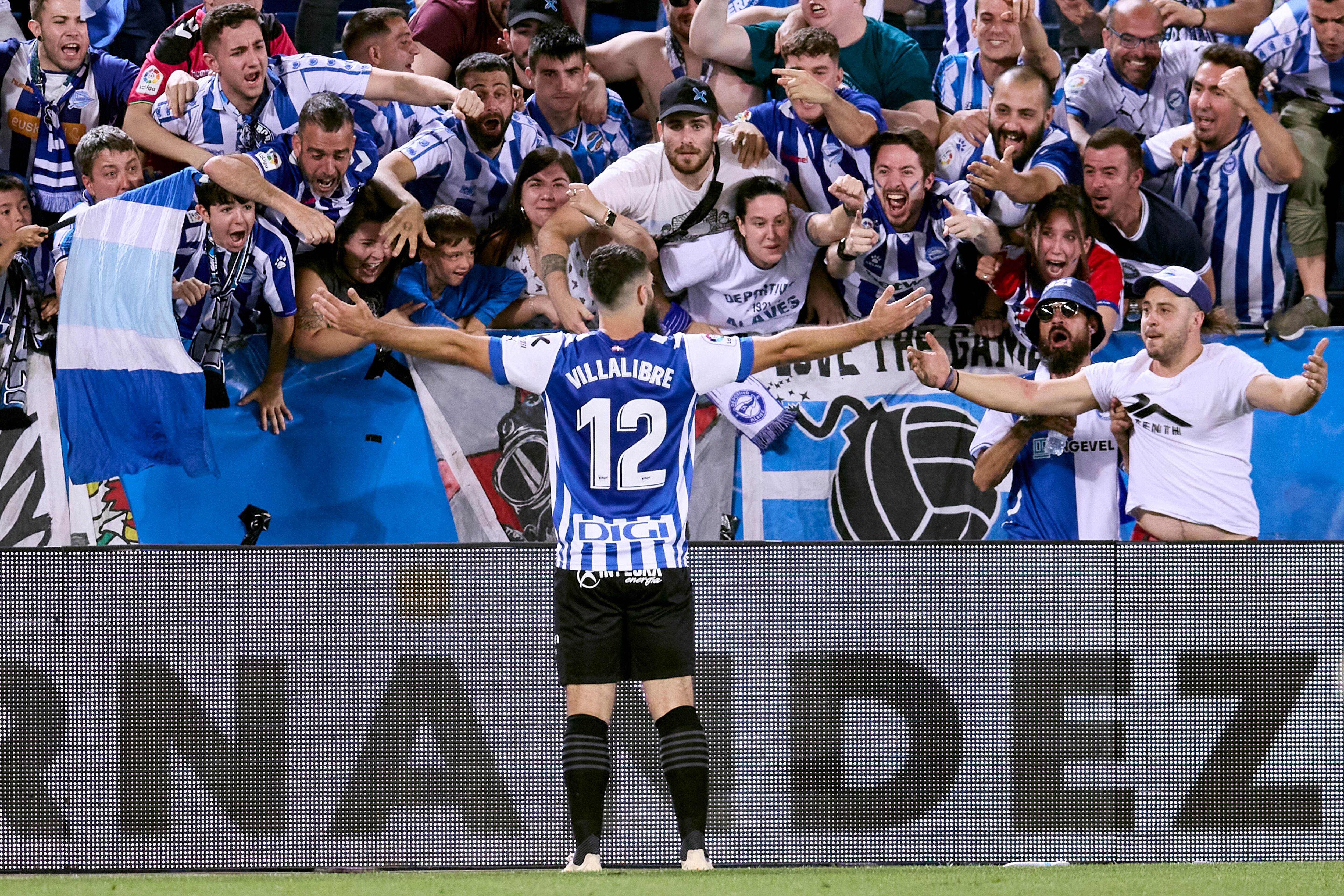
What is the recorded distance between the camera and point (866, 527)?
6.82m

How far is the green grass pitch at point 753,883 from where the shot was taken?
398cm

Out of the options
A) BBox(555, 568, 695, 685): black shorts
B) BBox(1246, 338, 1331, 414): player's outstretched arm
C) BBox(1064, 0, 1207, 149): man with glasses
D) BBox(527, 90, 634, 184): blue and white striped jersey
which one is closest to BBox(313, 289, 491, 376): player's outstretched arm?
BBox(555, 568, 695, 685): black shorts

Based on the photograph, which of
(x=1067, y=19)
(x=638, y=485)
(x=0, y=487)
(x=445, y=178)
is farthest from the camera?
(x=1067, y=19)

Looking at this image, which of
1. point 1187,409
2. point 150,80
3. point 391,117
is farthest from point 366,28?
point 1187,409

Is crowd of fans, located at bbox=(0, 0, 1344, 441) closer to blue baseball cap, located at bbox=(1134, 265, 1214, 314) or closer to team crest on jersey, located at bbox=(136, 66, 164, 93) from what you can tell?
team crest on jersey, located at bbox=(136, 66, 164, 93)

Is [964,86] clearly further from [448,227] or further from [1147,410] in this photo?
[448,227]

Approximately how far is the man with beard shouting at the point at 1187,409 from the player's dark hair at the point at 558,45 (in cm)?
264

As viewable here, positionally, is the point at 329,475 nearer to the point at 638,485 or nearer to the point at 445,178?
the point at 445,178

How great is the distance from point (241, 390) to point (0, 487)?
1231 millimetres

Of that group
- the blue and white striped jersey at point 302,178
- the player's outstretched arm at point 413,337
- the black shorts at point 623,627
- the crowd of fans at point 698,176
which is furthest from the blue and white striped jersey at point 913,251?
the black shorts at point 623,627

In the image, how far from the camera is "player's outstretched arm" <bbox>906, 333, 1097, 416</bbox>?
6.16 metres

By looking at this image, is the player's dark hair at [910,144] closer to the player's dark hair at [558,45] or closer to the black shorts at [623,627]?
the player's dark hair at [558,45]

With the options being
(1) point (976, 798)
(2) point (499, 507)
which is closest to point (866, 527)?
(2) point (499, 507)

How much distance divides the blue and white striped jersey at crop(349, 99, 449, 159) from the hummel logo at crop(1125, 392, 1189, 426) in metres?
3.76
